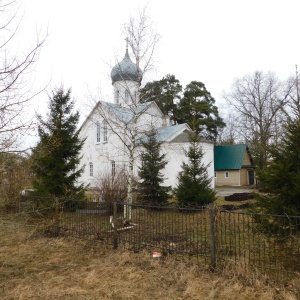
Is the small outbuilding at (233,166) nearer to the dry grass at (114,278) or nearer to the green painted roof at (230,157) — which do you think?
the green painted roof at (230,157)

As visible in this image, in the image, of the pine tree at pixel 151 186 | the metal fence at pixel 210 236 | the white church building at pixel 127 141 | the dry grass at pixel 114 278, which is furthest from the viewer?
the pine tree at pixel 151 186

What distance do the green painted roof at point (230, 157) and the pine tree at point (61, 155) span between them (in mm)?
21649

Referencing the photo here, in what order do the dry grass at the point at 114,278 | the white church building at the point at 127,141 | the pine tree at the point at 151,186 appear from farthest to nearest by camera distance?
the pine tree at the point at 151,186
the white church building at the point at 127,141
the dry grass at the point at 114,278

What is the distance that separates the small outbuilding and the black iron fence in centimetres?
2261

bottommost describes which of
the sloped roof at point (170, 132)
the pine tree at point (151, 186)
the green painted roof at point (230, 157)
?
the pine tree at point (151, 186)

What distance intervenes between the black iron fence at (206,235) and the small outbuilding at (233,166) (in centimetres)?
2261

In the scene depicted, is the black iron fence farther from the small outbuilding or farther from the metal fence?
the small outbuilding

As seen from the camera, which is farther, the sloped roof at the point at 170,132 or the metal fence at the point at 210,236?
the sloped roof at the point at 170,132

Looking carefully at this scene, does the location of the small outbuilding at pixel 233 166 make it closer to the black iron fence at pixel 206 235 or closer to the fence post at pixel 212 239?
the black iron fence at pixel 206 235

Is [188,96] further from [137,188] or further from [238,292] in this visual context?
[238,292]

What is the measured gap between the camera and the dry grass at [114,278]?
409 centimetres

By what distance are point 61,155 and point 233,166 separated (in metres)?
22.5

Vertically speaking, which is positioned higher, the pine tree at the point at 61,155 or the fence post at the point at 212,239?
the pine tree at the point at 61,155

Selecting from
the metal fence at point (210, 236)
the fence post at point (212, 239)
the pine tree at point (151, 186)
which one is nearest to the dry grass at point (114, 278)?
the fence post at point (212, 239)
